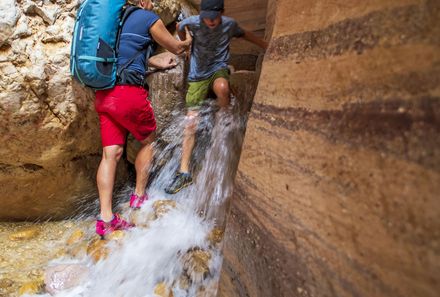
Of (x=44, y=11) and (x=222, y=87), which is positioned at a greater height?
(x=44, y=11)

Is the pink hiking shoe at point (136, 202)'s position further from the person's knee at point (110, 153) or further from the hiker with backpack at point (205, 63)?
the person's knee at point (110, 153)

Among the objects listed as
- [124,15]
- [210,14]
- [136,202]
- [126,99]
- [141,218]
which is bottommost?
[141,218]

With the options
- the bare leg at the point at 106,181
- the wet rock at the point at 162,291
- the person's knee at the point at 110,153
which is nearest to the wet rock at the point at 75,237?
the bare leg at the point at 106,181

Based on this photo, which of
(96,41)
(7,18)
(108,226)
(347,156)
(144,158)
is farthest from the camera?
(144,158)

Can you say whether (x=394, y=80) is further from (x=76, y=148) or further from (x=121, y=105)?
(x=76, y=148)

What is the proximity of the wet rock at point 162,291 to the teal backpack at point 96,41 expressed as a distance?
1763 millimetres

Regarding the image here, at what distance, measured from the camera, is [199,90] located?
353 cm

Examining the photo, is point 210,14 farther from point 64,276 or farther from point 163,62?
point 64,276

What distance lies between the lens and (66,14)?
3064mm

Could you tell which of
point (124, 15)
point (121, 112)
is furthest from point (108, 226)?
point (124, 15)

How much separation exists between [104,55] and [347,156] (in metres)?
2.24

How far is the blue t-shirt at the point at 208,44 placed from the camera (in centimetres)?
335

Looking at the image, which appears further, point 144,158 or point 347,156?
point 144,158

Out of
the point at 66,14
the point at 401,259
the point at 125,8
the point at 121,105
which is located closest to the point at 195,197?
the point at 121,105
